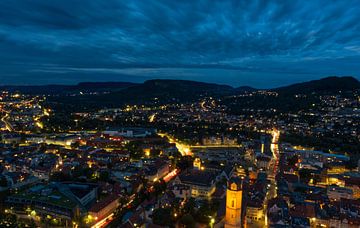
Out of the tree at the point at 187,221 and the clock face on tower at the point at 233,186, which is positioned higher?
the clock face on tower at the point at 233,186

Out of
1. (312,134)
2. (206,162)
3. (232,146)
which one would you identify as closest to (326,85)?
(312,134)

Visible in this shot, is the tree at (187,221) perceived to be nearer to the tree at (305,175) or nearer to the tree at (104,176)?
the tree at (104,176)

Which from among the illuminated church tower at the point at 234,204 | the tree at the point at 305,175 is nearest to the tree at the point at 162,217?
the illuminated church tower at the point at 234,204

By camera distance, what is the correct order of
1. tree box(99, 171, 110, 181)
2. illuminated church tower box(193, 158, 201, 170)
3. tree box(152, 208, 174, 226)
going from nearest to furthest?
tree box(152, 208, 174, 226) < tree box(99, 171, 110, 181) < illuminated church tower box(193, 158, 201, 170)

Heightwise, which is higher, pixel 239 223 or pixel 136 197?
pixel 239 223

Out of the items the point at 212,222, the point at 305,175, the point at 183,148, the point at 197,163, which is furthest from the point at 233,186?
the point at 183,148

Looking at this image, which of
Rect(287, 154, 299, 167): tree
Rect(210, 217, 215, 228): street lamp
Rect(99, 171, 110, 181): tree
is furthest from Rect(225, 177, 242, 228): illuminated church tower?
Rect(287, 154, 299, 167): tree

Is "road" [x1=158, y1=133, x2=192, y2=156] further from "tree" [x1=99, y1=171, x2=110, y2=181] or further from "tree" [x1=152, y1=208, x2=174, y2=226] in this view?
"tree" [x1=152, y1=208, x2=174, y2=226]

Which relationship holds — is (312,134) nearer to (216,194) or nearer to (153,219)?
(216,194)
